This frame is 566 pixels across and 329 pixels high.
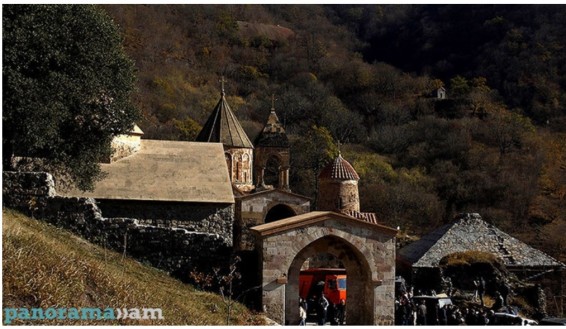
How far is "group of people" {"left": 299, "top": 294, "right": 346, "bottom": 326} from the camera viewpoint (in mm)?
16719

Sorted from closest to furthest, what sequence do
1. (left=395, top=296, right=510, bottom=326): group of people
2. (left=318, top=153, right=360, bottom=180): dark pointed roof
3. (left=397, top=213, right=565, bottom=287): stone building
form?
(left=395, top=296, right=510, bottom=326): group of people, (left=397, top=213, right=565, bottom=287): stone building, (left=318, top=153, right=360, bottom=180): dark pointed roof

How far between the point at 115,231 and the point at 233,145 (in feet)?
51.0

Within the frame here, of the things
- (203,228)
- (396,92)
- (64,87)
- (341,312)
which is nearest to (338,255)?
(341,312)

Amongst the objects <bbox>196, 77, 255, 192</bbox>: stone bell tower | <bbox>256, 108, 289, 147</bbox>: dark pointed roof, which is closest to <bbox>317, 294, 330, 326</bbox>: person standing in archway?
<bbox>196, 77, 255, 192</bbox>: stone bell tower

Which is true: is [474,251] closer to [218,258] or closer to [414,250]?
[414,250]

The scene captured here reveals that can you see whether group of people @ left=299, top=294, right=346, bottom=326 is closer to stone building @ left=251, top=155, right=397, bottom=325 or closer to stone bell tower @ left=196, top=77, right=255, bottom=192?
stone building @ left=251, top=155, right=397, bottom=325

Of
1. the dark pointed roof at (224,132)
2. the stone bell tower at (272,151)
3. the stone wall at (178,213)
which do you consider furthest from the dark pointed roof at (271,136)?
the stone wall at (178,213)

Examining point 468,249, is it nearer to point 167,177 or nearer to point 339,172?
point 339,172

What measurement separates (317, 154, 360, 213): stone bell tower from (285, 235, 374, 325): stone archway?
9.84m

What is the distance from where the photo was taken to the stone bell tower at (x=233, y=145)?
30.2 m

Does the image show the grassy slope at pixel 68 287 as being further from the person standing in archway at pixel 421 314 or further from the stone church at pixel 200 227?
the person standing in archway at pixel 421 314

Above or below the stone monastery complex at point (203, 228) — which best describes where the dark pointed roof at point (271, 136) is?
above

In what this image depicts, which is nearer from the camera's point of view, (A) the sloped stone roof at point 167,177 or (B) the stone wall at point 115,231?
(B) the stone wall at point 115,231

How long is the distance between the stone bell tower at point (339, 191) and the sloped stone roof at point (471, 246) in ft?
10.4
